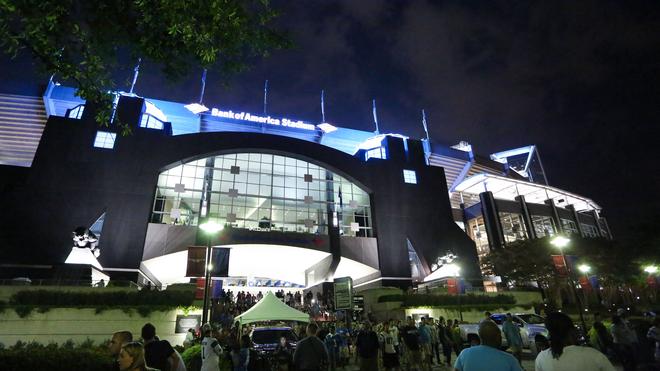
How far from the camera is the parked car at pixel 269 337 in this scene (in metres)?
12.8

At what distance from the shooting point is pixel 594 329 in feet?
32.2

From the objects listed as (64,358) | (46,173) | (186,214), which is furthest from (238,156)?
(64,358)

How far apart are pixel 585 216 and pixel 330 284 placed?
56270 mm

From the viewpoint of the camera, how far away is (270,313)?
14.6 meters

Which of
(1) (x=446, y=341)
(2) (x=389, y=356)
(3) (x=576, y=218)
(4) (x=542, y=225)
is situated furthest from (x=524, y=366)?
(3) (x=576, y=218)

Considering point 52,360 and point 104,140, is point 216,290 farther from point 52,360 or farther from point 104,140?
point 52,360

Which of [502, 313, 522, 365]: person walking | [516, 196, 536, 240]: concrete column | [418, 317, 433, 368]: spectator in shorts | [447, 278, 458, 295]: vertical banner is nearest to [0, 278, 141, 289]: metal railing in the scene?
[418, 317, 433, 368]: spectator in shorts

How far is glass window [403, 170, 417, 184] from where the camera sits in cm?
3894

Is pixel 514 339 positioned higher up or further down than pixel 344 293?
further down

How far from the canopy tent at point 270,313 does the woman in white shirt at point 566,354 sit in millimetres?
12139

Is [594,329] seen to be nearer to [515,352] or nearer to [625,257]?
[515,352]

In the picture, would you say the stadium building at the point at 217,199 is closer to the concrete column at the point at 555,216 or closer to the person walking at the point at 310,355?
the person walking at the point at 310,355

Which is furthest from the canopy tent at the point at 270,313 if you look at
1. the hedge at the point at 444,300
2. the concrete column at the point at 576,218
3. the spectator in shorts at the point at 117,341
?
the concrete column at the point at 576,218

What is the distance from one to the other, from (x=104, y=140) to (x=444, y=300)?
31.4 meters
